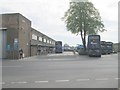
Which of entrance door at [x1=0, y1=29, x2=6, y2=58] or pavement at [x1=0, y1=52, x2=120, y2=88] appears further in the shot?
entrance door at [x1=0, y1=29, x2=6, y2=58]

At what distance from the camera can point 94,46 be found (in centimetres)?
5600

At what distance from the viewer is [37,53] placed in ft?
241

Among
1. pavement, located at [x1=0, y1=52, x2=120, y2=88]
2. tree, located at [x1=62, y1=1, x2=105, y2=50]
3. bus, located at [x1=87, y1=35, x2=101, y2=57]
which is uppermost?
tree, located at [x1=62, y1=1, x2=105, y2=50]

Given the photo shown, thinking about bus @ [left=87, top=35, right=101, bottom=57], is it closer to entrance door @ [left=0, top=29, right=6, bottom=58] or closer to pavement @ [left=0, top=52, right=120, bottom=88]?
entrance door @ [left=0, top=29, right=6, bottom=58]

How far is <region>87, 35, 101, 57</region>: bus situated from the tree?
58.2 ft

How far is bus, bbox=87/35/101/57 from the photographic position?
183ft

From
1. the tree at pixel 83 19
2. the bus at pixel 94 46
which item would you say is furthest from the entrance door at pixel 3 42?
the tree at pixel 83 19

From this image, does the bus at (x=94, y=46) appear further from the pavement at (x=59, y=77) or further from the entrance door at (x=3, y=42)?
the pavement at (x=59, y=77)

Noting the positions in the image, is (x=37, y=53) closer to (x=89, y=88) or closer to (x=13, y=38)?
(x=13, y=38)

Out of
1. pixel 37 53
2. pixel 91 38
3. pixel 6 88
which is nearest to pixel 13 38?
pixel 91 38


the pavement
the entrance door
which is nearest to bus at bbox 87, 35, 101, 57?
the entrance door

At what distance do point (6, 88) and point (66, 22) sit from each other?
2562 inches

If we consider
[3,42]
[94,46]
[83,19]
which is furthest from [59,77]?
[83,19]

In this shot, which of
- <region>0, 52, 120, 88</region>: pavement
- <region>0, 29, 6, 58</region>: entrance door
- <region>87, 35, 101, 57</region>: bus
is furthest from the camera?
→ <region>87, 35, 101, 57</region>: bus
